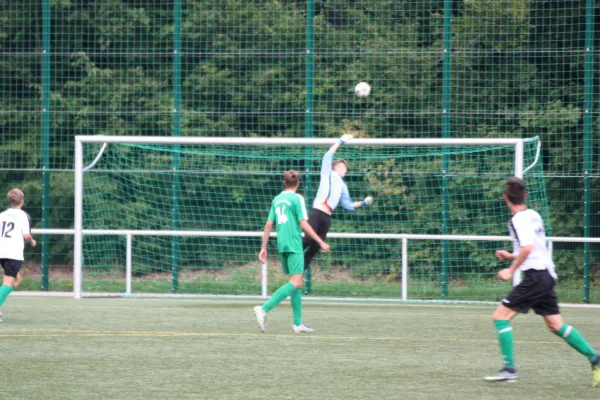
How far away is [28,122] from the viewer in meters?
19.2

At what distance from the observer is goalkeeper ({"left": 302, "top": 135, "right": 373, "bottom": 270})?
1227cm

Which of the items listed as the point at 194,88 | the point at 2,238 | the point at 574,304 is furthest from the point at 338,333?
the point at 194,88

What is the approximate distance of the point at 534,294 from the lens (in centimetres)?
746

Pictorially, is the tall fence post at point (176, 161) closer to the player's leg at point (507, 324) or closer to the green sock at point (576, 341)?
the player's leg at point (507, 324)

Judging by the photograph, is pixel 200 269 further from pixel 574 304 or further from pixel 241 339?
pixel 241 339

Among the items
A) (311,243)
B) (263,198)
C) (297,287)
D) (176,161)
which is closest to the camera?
(297,287)

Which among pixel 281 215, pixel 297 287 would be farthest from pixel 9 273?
pixel 297 287

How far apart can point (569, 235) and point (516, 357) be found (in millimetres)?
8717

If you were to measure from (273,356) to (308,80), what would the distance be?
913 cm

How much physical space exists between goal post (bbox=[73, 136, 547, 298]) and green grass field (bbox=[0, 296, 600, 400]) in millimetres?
3231

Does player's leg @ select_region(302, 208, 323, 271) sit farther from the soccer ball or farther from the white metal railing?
the soccer ball

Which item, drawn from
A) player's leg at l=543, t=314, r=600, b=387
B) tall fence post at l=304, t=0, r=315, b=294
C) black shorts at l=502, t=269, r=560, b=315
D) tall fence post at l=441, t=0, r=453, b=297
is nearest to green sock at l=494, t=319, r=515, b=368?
black shorts at l=502, t=269, r=560, b=315

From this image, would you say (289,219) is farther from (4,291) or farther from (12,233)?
(4,291)

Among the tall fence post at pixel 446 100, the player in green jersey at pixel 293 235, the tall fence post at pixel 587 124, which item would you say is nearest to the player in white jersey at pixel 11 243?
the player in green jersey at pixel 293 235
